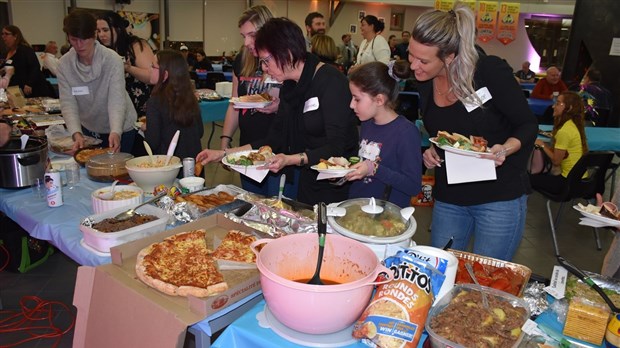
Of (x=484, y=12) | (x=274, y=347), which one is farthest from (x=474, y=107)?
(x=484, y=12)

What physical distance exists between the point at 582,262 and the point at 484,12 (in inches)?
482

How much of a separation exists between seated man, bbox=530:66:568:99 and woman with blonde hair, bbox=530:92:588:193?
418 centimetres

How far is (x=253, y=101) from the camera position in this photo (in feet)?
8.86

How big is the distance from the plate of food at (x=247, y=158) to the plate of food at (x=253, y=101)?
1.43 feet

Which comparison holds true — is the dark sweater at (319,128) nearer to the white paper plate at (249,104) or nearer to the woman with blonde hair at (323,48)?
the white paper plate at (249,104)

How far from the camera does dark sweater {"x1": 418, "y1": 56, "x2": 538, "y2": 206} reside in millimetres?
1759

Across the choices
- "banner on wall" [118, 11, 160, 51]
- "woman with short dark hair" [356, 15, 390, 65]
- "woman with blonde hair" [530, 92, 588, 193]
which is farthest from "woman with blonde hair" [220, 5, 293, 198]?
"banner on wall" [118, 11, 160, 51]

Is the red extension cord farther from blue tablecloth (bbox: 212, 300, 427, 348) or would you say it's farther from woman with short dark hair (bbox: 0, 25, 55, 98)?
woman with short dark hair (bbox: 0, 25, 55, 98)

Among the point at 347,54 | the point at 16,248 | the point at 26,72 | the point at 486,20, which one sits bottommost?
the point at 16,248

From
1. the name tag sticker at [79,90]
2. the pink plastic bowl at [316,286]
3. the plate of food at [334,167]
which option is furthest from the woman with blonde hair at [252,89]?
the pink plastic bowl at [316,286]

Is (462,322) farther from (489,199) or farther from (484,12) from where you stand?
(484,12)

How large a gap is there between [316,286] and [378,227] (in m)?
0.46

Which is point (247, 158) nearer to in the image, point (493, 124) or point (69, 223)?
point (69, 223)

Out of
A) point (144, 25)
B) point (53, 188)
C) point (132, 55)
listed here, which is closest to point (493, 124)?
point (53, 188)
